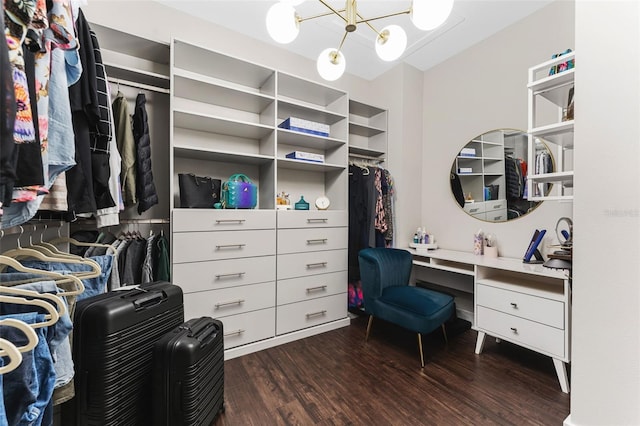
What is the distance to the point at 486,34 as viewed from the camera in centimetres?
254

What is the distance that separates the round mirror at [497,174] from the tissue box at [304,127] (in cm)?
143

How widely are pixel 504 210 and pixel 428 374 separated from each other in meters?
1.60

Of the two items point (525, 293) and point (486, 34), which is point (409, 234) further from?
point (486, 34)

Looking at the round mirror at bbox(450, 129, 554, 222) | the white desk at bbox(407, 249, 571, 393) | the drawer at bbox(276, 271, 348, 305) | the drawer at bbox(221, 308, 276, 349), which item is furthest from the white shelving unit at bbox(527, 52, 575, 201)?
the drawer at bbox(221, 308, 276, 349)

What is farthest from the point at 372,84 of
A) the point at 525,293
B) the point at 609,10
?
the point at 525,293

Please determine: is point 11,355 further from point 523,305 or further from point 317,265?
point 523,305

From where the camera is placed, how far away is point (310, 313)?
95.4 inches

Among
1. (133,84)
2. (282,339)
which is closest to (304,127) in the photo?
(133,84)

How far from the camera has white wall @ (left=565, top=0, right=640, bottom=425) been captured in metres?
1.07

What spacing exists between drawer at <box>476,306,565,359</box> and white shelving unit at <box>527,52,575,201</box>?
33.4 inches

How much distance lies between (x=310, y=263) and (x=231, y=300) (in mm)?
728

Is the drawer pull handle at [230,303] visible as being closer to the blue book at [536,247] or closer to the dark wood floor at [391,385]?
the dark wood floor at [391,385]

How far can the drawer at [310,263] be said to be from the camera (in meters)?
2.29

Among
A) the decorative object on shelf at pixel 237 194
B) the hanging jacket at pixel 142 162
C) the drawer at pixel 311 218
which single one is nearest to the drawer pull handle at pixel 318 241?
the drawer at pixel 311 218
